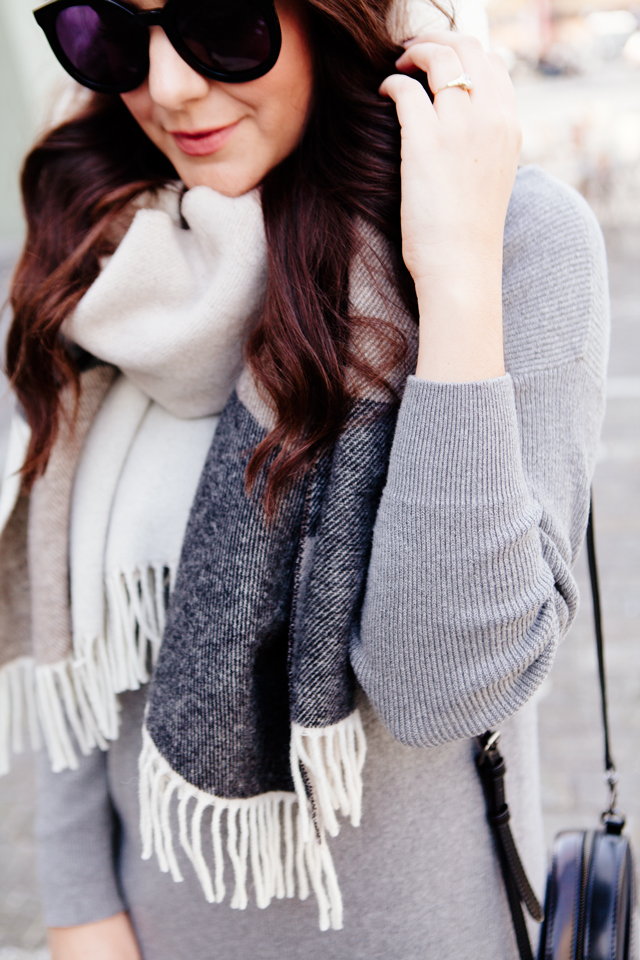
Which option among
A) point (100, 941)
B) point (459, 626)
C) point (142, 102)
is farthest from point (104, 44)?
point (100, 941)

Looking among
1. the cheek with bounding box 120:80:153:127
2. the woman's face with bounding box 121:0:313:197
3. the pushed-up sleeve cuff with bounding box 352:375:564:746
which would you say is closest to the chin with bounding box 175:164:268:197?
the woman's face with bounding box 121:0:313:197

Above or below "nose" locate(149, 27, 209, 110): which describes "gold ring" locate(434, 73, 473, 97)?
below

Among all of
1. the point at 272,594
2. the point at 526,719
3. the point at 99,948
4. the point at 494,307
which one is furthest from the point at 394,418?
the point at 99,948

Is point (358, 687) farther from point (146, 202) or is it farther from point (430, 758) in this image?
point (146, 202)

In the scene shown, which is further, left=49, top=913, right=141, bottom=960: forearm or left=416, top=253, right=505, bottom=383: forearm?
left=49, top=913, right=141, bottom=960: forearm

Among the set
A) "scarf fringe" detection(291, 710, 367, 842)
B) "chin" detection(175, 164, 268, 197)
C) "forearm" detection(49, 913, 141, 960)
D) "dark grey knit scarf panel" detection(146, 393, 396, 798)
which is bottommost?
"forearm" detection(49, 913, 141, 960)

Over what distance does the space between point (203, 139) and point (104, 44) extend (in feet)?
0.66

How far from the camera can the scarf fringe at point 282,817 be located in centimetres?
98

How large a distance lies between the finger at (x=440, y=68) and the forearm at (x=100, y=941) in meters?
1.43

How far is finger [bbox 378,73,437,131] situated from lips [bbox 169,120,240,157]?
0.81ft

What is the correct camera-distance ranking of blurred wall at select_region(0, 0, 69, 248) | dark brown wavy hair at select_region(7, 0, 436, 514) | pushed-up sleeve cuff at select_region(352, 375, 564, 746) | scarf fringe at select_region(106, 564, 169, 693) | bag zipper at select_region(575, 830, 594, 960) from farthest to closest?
blurred wall at select_region(0, 0, 69, 248)
scarf fringe at select_region(106, 564, 169, 693)
bag zipper at select_region(575, 830, 594, 960)
dark brown wavy hair at select_region(7, 0, 436, 514)
pushed-up sleeve cuff at select_region(352, 375, 564, 746)

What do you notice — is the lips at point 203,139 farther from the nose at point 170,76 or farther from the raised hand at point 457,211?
the raised hand at point 457,211

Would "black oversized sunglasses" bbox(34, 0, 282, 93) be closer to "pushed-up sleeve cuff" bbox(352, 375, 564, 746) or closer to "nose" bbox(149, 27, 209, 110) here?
"nose" bbox(149, 27, 209, 110)

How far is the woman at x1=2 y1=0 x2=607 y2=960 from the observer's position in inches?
34.6
